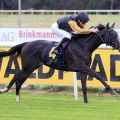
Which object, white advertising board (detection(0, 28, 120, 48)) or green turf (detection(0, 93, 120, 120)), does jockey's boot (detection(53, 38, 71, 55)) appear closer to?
green turf (detection(0, 93, 120, 120))

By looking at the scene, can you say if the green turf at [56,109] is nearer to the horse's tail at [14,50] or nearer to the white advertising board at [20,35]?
the horse's tail at [14,50]

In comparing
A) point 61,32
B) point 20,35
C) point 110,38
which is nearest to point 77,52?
point 61,32

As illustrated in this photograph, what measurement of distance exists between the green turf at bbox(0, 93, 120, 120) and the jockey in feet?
4.00

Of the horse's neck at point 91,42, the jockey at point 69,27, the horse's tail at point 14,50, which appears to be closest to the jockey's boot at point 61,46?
the jockey at point 69,27

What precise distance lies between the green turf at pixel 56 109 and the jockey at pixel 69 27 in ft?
4.00

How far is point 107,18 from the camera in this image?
97.7 ft

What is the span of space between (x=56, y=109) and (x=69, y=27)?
7.63 ft

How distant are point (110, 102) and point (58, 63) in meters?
1.39

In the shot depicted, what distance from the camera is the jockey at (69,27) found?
12.1 meters

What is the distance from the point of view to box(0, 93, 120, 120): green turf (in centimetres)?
982

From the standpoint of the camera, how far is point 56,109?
10930 millimetres

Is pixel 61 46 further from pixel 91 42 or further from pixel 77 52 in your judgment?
pixel 91 42

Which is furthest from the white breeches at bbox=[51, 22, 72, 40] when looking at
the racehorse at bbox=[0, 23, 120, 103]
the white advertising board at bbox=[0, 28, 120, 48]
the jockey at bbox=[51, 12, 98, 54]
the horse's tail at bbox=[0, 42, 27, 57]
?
the white advertising board at bbox=[0, 28, 120, 48]

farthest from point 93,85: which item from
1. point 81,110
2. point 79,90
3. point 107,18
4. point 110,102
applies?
point 107,18
